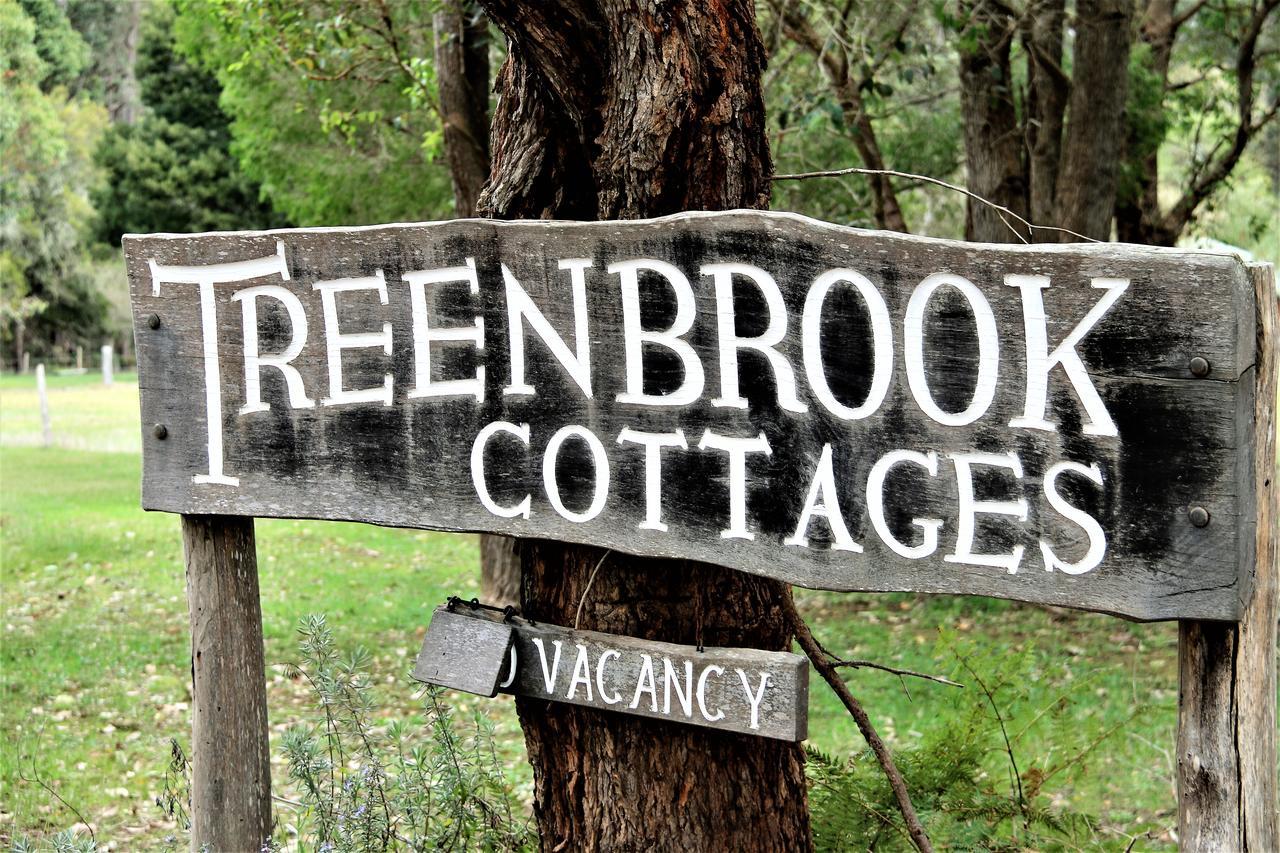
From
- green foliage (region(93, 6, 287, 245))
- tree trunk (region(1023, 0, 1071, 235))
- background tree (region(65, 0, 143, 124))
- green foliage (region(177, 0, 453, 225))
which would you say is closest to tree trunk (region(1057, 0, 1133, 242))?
tree trunk (region(1023, 0, 1071, 235))

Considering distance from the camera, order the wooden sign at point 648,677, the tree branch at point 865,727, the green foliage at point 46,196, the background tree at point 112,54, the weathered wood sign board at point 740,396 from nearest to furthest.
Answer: the weathered wood sign board at point 740,396
the wooden sign at point 648,677
the tree branch at point 865,727
the green foliage at point 46,196
the background tree at point 112,54

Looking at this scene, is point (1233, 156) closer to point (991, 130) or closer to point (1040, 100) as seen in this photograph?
point (1040, 100)

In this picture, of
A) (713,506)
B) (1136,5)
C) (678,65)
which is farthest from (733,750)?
(1136,5)

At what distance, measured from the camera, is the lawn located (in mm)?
4770

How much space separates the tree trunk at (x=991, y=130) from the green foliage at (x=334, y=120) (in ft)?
12.6

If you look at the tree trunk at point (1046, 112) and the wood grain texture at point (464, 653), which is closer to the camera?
the wood grain texture at point (464, 653)

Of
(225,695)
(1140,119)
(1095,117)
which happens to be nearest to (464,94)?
(1095,117)

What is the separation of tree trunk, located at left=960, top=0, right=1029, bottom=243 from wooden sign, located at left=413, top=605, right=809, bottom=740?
20.1 ft

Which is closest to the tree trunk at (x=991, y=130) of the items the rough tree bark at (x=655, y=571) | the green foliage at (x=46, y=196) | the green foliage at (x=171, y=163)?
the rough tree bark at (x=655, y=571)

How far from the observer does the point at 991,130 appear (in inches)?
340

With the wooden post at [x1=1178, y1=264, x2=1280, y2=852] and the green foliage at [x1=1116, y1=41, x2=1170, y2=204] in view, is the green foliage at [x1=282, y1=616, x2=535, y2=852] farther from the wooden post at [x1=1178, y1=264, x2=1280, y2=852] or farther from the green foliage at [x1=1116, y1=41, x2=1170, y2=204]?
the green foliage at [x1=1116, y1=41, x2=1170, y2=204]

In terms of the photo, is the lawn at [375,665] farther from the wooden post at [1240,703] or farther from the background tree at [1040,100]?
the background tree at [1040,100]

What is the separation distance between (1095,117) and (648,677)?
6.44 m

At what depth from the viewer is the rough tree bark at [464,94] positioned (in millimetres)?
7879
